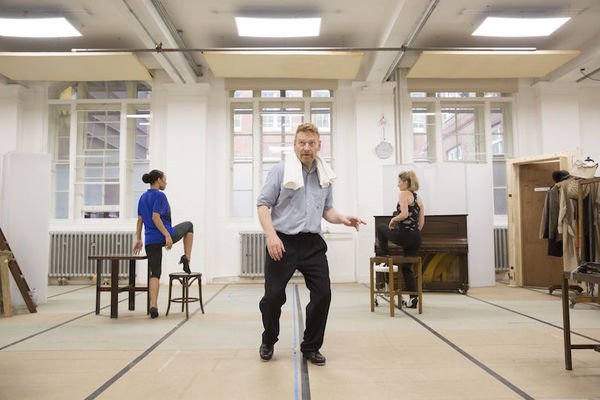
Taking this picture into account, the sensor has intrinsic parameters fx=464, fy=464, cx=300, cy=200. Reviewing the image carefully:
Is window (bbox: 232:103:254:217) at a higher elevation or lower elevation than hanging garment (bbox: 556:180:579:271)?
higher

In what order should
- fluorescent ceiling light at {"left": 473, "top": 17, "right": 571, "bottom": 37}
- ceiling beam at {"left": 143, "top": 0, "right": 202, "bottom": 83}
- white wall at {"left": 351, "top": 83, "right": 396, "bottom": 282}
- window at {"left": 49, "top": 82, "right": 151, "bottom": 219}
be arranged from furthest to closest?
window at {"left": 49, "top": 82, "right": 151, "bottom": 219}, white wall at {"left": 351, "top": 83, "right": 396, "bottom": 282}, fluorescent ceiling light at {"left": 473, "top": 17, "right": 571, "bottom": 37}, ceiling beam at {"left": 143, "top": 0, "right": 202, "bottom": 83}

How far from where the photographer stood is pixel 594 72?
806 centimetres

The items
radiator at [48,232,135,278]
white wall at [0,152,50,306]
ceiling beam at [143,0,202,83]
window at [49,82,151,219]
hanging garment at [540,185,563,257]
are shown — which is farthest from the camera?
window at [49,82,151,219]

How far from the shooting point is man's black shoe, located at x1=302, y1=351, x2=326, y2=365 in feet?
9.58

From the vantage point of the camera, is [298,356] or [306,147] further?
[298,356]

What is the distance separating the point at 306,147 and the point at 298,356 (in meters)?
1.41

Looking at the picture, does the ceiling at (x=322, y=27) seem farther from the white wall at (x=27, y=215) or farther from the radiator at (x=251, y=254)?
the radiator at (x=251, y=254)

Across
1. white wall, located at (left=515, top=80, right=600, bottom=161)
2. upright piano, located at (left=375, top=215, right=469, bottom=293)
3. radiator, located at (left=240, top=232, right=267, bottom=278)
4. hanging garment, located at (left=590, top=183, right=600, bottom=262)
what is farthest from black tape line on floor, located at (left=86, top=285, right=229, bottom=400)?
white wall, located at (left=515, top=80, right=600, bottom=161)

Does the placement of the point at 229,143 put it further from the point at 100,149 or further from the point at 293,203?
the point at 293,203

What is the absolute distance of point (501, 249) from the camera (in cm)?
841

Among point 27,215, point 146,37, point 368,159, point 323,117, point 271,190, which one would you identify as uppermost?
point 146,37

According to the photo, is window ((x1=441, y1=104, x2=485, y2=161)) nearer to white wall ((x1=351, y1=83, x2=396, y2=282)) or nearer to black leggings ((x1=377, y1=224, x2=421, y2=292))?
white wall ((x1=351, y1=83, x2=396, y2=282))

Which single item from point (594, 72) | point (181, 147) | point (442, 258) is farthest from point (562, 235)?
point (181, 147)

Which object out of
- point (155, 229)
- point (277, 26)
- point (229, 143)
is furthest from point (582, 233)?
point (229, 143)
